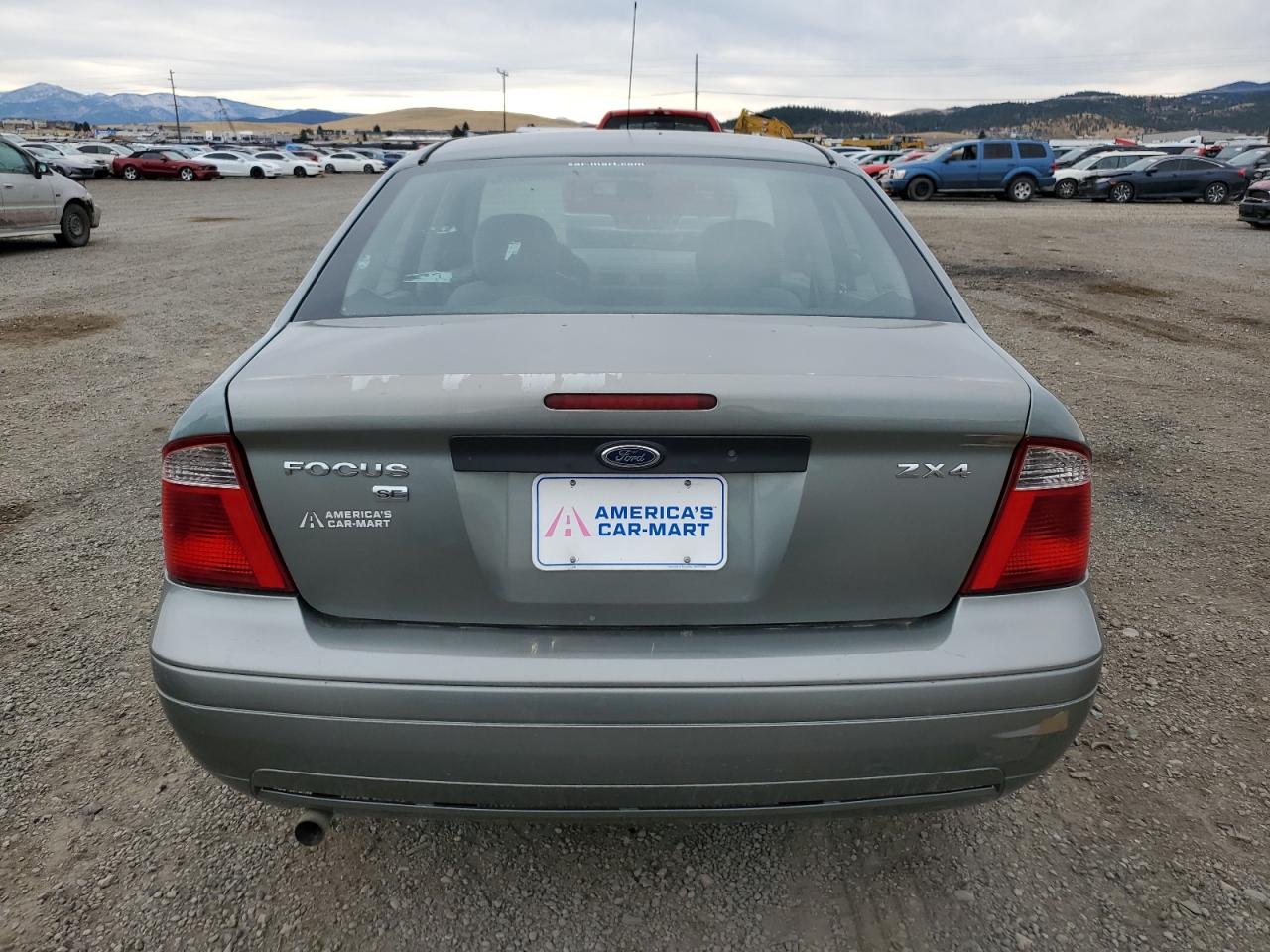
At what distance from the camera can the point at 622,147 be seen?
112 inches

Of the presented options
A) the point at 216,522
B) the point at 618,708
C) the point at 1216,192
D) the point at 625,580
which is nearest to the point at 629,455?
the point at 625,580

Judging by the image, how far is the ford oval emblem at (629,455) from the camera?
165 cm

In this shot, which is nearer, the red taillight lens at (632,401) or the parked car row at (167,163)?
the red taillight lens at (632,401)

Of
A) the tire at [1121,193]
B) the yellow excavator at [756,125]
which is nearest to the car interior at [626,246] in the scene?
the tire at [1121,193]

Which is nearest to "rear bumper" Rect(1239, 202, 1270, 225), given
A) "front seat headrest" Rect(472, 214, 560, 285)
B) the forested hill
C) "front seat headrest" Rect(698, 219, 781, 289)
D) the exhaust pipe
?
"front seat headrest" Rect(698, 219, 781, 289)

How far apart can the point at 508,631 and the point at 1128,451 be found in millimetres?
4617

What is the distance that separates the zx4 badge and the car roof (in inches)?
56.2

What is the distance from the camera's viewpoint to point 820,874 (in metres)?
2.21

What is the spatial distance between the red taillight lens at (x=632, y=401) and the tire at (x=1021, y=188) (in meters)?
28.5

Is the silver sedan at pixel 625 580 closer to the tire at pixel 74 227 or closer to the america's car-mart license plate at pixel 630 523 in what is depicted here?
the america's car-mart license plate at pixel 630 523

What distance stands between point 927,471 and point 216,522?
1.33m

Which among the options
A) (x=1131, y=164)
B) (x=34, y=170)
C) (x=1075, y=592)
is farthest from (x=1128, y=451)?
(x=1131, y=164)

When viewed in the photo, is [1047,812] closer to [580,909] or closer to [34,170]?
[580,909]

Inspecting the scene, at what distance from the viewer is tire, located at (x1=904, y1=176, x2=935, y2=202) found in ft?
88.5
